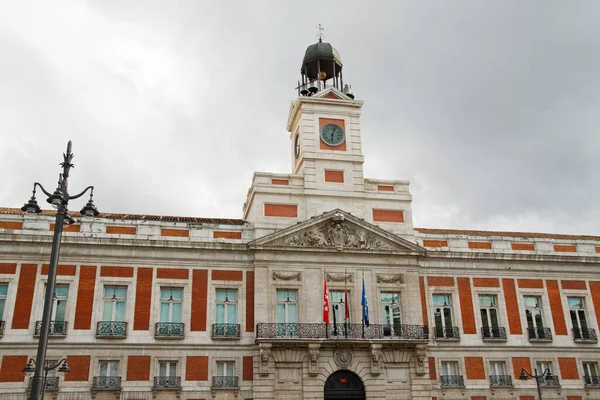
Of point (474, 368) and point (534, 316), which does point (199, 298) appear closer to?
point (474, 368)

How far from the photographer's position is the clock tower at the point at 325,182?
28547 mm

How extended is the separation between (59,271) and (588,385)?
77.4 ft

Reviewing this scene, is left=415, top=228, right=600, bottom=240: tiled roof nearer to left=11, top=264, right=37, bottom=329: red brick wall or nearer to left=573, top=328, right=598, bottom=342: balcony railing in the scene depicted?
left=573, top=328, right=598, bottom=342: balcony railing

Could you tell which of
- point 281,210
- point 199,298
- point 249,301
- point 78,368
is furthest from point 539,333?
point 78,368

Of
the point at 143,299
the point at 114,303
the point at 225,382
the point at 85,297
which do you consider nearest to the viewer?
the point at 225,382

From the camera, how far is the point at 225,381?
25094mm

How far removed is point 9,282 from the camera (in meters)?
24.8

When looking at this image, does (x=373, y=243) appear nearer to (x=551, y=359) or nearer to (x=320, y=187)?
(x=320, y=187)

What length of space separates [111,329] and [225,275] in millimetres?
5163

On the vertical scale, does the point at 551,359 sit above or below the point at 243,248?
below

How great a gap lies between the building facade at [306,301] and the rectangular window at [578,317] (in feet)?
0.32

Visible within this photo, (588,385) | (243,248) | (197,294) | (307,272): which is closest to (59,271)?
(197,294)

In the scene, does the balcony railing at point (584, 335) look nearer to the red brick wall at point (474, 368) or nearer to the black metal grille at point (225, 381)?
the red brick wall at point (474, 368)

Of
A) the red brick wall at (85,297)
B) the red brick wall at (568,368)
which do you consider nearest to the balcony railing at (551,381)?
the red brick wall at (568,368)
